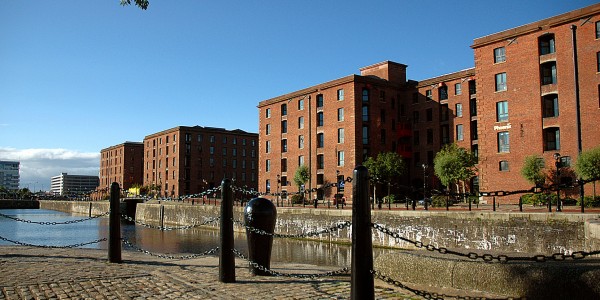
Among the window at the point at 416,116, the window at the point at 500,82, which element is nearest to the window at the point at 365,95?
the window at the point at 416,116

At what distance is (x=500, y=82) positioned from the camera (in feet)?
129

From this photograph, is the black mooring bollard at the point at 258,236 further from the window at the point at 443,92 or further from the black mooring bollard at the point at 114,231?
the window at the point at 443,92

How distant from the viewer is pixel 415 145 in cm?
5700

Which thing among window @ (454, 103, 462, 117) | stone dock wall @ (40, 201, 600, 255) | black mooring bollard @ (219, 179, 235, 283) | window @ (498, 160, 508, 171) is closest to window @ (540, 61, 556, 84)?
window @ (498, 160, 508, 171)

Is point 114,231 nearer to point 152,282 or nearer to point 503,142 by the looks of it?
point 152,282

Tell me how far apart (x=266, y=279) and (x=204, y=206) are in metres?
42.6

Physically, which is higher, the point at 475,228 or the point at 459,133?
the point at 459,133

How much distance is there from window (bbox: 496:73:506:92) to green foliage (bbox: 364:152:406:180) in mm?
14096

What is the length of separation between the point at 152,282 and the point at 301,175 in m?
A: 47.7

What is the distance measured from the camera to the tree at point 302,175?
179 ft

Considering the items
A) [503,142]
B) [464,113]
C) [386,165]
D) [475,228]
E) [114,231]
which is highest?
[464,113]

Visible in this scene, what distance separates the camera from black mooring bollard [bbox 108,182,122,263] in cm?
945

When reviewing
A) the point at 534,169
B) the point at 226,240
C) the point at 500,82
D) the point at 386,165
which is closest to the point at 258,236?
the point at 226,240

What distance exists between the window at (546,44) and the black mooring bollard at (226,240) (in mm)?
35848
